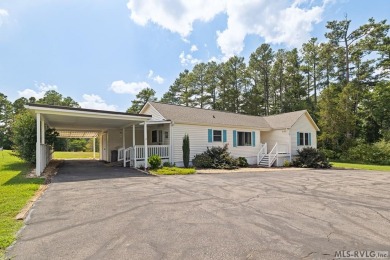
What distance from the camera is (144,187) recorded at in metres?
8.52

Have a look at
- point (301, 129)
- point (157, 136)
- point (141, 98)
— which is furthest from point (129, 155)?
point (141, 98)

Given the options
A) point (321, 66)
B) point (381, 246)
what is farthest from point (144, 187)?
point (321, 66)

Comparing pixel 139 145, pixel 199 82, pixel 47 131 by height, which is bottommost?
pixel 139 145

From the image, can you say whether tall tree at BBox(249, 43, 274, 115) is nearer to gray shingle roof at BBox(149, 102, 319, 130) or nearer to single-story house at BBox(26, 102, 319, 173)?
gray shingle roof at BBox(149, 102, 319, 130)

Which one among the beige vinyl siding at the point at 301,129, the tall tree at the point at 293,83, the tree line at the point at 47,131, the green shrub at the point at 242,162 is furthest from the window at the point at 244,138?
the tall tree at the point at 293,83

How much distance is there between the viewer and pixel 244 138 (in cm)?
1986

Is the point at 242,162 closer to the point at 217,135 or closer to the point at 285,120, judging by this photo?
the point at 217,135

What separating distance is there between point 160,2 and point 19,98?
194 feet

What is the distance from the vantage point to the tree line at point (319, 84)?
26.9 meters

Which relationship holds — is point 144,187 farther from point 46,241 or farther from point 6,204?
point 46,241

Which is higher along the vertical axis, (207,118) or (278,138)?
(207,118)

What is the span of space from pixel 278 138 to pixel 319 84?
75.3ft

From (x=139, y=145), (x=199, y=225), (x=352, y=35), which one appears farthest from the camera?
(x=352, y=35)

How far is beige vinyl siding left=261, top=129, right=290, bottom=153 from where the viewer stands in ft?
68.5
